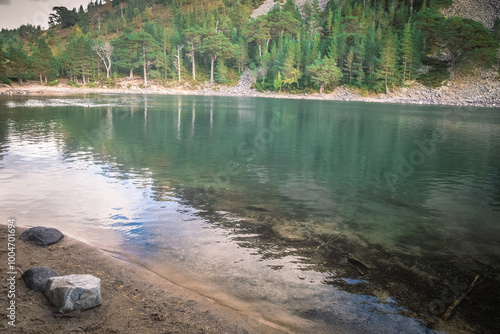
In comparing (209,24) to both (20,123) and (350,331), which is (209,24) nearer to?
(20,123)

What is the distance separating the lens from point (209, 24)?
445 feet

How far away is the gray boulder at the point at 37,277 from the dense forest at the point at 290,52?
3713 inches

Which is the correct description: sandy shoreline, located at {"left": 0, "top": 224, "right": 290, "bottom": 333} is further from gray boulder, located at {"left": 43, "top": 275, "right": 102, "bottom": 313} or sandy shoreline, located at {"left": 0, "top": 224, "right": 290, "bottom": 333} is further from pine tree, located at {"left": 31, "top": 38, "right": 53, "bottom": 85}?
pine tree, located at {"left": 31, "top": 38, "right": 53, "bottom": 85}

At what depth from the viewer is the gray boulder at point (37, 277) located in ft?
19.0

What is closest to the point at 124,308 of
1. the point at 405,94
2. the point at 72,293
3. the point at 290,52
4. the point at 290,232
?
the point at 72,293

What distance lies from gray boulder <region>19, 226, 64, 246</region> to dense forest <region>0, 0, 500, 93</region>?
9282 centimetres

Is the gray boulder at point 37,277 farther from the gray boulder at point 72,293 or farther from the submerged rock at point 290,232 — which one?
the submerged rock at point 290,232

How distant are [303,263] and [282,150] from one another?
1561 centimetres

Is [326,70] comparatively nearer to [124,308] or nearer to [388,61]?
[388,61]

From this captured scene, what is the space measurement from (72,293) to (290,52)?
105558 mm

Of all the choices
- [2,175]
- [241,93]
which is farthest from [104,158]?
[241,93]

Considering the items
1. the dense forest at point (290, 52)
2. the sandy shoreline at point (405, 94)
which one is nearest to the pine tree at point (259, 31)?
the dense forest at point (290, 52)

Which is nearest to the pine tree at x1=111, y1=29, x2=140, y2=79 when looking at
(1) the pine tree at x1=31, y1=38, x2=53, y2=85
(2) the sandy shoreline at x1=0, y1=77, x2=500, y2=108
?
(2) the sandy shoreline at x1=0, y1=77, x2=500, y2=108

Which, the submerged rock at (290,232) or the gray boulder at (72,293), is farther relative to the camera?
the submerged rock at (290,232)
